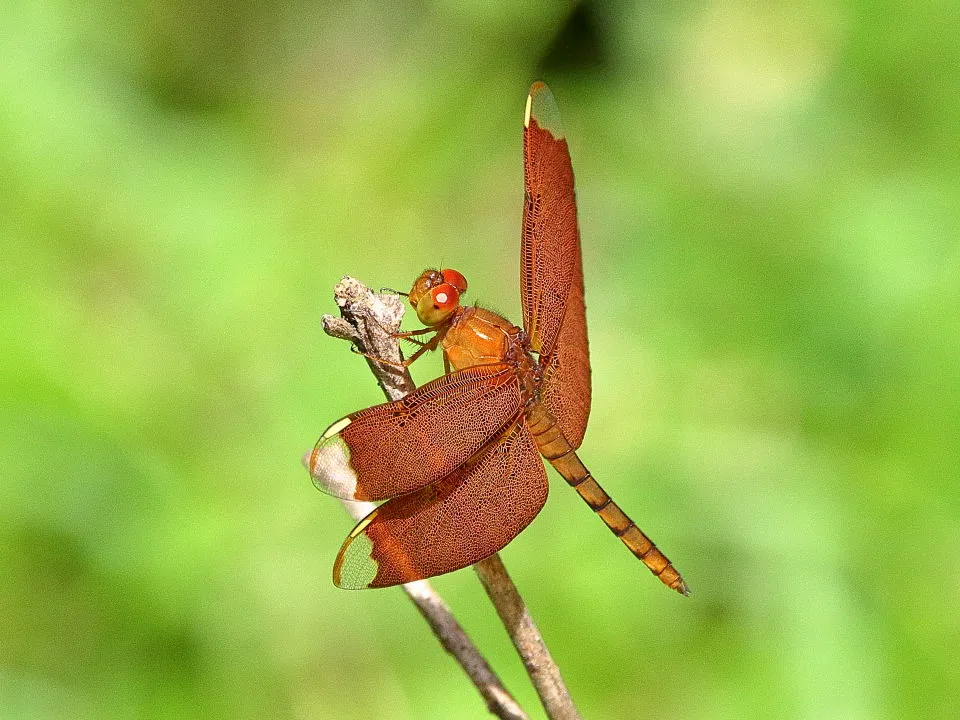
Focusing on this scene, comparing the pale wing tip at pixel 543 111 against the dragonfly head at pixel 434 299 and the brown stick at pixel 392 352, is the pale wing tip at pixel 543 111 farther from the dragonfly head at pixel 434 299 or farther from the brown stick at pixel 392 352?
the brown stick at pixel 392 352

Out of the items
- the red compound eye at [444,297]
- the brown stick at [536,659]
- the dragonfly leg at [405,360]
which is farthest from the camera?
the red compound eye at [444,297]

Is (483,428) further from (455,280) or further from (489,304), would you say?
(489,304)

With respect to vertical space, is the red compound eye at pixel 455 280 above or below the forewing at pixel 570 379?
above

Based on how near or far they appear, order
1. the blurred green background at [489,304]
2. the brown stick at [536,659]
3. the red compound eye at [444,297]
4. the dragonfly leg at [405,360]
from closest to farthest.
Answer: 1. the brown stick at [536,659]
2. the dragonfly leg at [405,360]
3. the red compound eye at [444,297]
4. the blurred green background at [489,304]

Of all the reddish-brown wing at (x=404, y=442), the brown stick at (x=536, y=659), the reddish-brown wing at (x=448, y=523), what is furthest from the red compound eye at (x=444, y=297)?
the brown stick at (x=536, y=659)

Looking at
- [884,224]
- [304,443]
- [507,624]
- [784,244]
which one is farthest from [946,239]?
[507,624]

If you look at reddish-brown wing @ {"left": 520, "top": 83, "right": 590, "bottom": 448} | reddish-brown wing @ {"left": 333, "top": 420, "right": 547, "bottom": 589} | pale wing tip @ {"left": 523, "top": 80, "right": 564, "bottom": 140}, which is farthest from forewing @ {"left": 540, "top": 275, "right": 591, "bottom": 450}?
pale wing tip @ {"left": 523, "top": 80, "right": 564, "bottom": 140}
